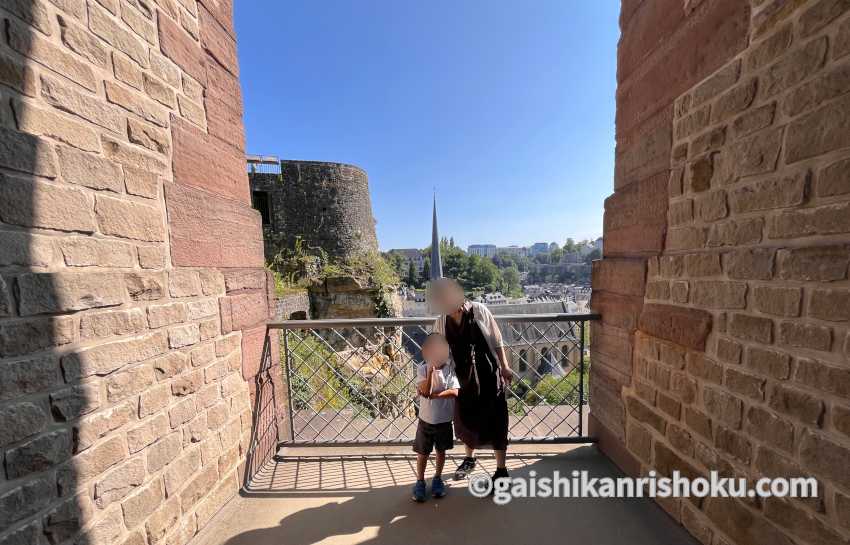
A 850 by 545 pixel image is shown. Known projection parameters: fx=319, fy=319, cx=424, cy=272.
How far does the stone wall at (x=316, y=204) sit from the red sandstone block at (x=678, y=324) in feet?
44.2

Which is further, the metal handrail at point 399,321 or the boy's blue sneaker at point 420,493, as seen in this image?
the metal handrail at point 399,321

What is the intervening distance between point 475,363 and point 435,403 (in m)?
0.33

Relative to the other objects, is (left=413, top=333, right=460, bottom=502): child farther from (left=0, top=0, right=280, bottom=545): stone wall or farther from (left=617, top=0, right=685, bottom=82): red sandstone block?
(left=617, top=0, right=685, bottom=82): red sandstone block

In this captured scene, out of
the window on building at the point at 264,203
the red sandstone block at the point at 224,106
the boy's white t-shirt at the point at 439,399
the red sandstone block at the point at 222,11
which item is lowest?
the boy's white t-shirt at the point at 439,399

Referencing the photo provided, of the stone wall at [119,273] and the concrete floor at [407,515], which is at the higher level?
Answer: the stone wall at [119,273]

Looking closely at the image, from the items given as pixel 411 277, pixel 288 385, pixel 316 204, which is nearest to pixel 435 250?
pixel 316 204

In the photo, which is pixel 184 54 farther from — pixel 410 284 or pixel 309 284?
pixel 410 284

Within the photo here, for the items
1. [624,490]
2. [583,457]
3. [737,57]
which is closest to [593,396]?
[583,457]

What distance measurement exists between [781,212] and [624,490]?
1791mm

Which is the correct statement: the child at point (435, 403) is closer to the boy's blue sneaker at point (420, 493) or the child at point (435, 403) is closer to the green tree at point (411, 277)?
the boy's blue sneaker at point (420, 493)

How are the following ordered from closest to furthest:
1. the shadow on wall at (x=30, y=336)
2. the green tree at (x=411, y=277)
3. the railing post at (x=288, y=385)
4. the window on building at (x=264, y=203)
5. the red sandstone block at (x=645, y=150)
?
the shadow on wall at (x=30, y=336), the red sandstone block at (x=645, y=150), the railing post at (x=288, y=385), the window on building at (x=264, y=203), the green tree at (x=411, y=277)

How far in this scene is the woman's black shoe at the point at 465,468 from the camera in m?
2.19

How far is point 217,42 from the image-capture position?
2.01m

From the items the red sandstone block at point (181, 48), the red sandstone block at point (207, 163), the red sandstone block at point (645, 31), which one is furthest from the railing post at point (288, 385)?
the red sandstone block at point (645, 31)
